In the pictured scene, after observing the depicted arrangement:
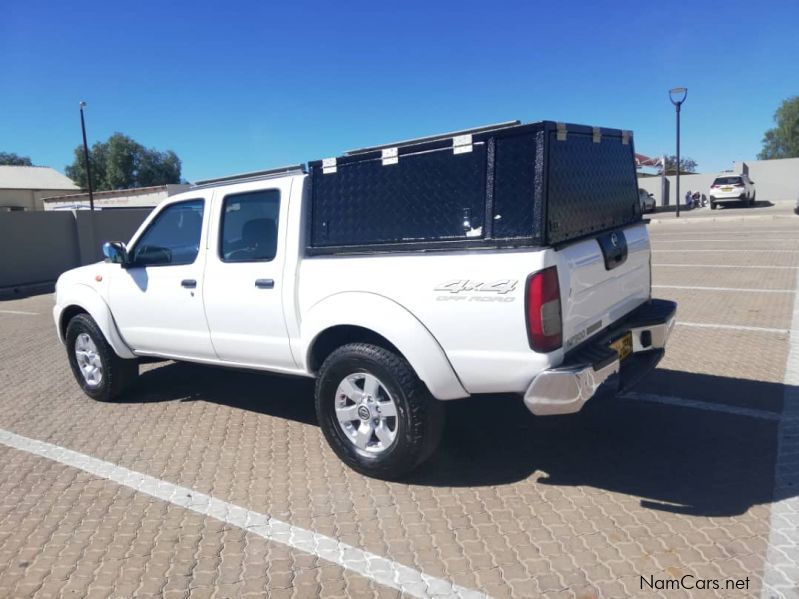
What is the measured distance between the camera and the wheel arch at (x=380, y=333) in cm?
351

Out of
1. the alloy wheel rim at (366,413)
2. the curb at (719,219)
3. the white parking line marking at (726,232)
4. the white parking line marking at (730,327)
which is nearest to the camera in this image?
the alloy wheel rim at (366,413)

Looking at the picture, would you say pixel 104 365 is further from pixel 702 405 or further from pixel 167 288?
pixel 702 405

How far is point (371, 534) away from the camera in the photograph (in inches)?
130

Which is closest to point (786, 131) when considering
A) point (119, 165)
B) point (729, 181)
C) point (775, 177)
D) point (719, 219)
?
point (775, 177)

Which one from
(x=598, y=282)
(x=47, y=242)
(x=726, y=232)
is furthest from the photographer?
(x=726, y=232)

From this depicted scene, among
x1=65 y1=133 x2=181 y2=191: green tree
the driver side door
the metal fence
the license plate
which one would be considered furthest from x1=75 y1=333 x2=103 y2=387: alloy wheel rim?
x1=65 y1=133 x2=181 y2=191: green tree

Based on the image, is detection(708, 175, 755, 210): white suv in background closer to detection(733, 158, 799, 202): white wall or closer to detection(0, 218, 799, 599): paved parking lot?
detection(733, 158, 799, 202): white wall

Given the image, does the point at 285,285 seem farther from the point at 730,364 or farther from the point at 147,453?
the point at 730,364

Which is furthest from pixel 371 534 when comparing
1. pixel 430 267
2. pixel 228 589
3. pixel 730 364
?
pixel 730 364

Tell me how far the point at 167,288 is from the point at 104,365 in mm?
1234

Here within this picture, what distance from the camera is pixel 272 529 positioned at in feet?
11.2

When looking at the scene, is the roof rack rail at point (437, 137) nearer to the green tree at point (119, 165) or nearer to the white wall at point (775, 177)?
the white wall at point (775, 177)

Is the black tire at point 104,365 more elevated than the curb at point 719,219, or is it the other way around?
the curb at point 719,219

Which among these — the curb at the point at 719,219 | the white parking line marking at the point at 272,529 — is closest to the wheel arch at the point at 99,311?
the white parking line marking at the point at 272,529
